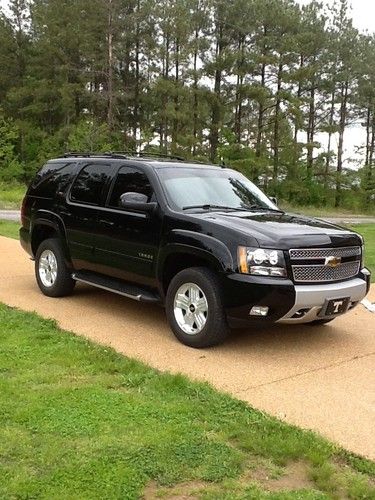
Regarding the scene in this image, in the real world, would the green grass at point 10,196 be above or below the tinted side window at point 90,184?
below

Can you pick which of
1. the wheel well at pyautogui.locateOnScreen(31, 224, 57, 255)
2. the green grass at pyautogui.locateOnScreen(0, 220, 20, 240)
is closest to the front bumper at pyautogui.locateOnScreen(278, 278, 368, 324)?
the wheel well at pyautogui.locateOnScreen(31, 224, 57, 255)

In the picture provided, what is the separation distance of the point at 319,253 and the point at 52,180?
12.7ft

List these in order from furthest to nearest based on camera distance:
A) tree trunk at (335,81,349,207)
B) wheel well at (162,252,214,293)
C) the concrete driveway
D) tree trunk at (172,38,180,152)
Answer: tree trunk at (335,81,349,207) → tree trunk at (172,38,180,152) → wheel well at (162,252,214,293) → the concrete driveway

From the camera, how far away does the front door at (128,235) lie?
6.13 m

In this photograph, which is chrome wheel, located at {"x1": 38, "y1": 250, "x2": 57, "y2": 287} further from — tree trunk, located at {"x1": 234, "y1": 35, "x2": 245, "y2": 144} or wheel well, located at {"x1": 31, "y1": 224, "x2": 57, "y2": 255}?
tree trunk, located at {"x1": 234, "y1": 35, "x2": 245, "y2": 144}

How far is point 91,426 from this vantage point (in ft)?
12.4

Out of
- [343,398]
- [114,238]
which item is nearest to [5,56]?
[114,238]

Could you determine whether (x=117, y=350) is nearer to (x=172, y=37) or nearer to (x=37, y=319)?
(x=37, y=319)

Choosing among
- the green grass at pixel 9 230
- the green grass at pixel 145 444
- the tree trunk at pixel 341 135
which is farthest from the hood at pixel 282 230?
the tree trunk at pixel 341 135

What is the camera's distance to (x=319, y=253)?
17.9ft

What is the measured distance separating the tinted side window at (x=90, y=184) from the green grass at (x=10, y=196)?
22653 mm

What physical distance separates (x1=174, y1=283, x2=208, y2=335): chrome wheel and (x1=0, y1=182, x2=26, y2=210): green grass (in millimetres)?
24621

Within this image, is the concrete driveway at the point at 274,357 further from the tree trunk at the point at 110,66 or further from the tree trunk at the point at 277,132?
the tree trunk at the point at 277,132

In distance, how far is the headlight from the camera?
5.25m
